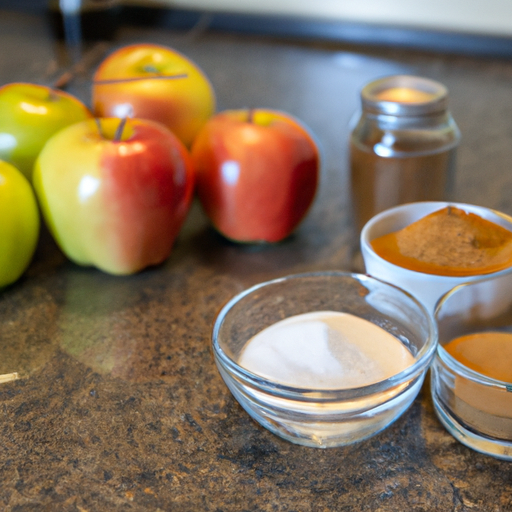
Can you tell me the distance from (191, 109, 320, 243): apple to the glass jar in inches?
2.1

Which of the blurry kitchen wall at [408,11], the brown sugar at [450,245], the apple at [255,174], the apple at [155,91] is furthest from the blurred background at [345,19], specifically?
the brown sugar at [450,245]

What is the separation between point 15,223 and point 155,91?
0.21 meters

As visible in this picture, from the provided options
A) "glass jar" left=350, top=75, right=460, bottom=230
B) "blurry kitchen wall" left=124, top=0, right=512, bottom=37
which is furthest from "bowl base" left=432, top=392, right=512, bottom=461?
"blurry kitchen wall" left=124, top=0, right=512, bottom=37

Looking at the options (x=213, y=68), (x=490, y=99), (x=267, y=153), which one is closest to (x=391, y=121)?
(x=267, y=153)

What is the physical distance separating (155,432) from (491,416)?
8.6 inches

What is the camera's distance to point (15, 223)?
0.53m

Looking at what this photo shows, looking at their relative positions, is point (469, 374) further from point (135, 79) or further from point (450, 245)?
point (135, 79)

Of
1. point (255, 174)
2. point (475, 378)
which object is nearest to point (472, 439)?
point (475, 378)

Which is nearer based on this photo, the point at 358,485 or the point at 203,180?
the point at 358,485

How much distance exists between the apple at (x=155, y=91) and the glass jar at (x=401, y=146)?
0.19 m

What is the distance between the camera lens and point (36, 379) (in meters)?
0.46

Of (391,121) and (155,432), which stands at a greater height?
(391,121)

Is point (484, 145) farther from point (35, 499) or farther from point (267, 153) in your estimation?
point (35, 499)

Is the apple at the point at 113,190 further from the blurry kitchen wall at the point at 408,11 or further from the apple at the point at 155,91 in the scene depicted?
the blurry kitchen wall at the point at 408,11
